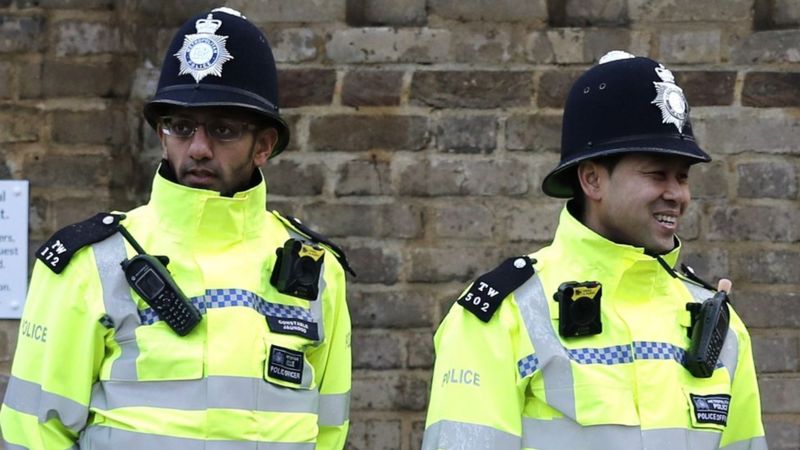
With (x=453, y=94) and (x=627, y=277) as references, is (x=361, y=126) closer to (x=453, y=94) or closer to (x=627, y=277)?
(x=453, y=94)

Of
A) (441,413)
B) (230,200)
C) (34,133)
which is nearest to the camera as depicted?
(441,413)

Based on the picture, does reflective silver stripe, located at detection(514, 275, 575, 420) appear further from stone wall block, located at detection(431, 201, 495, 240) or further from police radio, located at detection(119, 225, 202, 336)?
stone wall block, located at detection(431, 201, 495, 240)

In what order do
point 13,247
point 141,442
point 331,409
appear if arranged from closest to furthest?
point 141,442, point 331,409, point 13,247

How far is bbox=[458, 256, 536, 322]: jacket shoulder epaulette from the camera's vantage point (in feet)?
10.9

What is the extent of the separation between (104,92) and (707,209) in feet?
8.27

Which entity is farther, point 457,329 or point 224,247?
point 224,247

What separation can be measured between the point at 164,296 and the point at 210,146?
437 millimetres

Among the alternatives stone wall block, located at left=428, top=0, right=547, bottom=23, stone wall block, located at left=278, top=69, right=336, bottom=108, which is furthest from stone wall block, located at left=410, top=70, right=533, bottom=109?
stone wall block, located at left=278, top=69, right=336, bottom=108

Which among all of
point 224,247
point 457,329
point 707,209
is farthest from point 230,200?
point 707,209

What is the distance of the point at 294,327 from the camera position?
144 inches

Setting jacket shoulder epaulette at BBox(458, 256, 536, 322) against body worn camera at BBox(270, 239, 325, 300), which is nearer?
jacket shoulder epaulette at BBox(458, 256, 536, 322)

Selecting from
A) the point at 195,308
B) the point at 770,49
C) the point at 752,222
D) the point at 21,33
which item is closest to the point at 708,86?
the point at 770,49

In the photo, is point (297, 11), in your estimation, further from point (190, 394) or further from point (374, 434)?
point (190, 394)

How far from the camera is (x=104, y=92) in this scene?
5.66m
